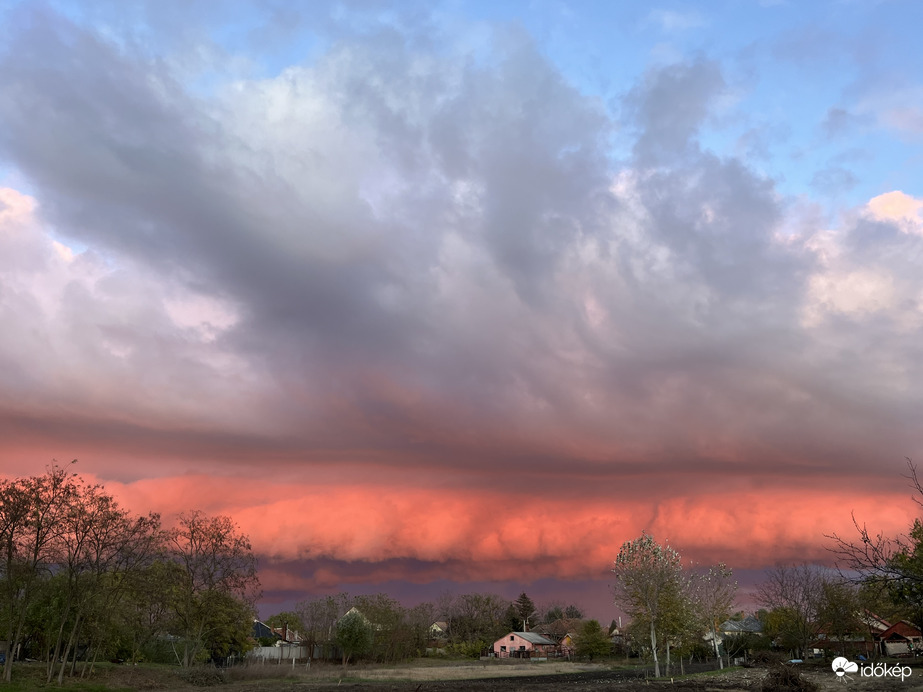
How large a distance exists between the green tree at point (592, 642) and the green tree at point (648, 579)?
5740 centimetres

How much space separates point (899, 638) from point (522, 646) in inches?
3505

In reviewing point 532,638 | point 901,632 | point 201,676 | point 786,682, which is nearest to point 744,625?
point 532,638

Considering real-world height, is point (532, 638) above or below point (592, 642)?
below

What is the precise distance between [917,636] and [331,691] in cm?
8626

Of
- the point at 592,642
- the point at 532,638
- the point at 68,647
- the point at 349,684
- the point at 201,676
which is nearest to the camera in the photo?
the point at 68,647

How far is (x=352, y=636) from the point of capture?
341 feet

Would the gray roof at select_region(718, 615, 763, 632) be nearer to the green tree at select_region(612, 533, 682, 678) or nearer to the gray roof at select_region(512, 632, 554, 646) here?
the gray roof at select_region(512, 632, 554, 646)

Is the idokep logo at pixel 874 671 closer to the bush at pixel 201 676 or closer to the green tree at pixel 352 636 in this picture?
the bush at pixel 201 676

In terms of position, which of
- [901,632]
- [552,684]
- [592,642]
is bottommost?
[552,684]

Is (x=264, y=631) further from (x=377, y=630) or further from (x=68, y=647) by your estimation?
(x=68, y=647)

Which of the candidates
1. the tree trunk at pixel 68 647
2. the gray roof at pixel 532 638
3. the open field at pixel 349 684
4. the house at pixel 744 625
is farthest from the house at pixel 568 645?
the tree trunk at pixel 68 647

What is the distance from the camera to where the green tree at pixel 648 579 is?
6812cm

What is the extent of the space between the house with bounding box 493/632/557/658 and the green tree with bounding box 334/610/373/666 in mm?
64688

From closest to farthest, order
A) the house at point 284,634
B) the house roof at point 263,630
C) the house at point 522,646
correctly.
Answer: the house roof at point 263,630
the house at point 284,634
the house at point 522,646
